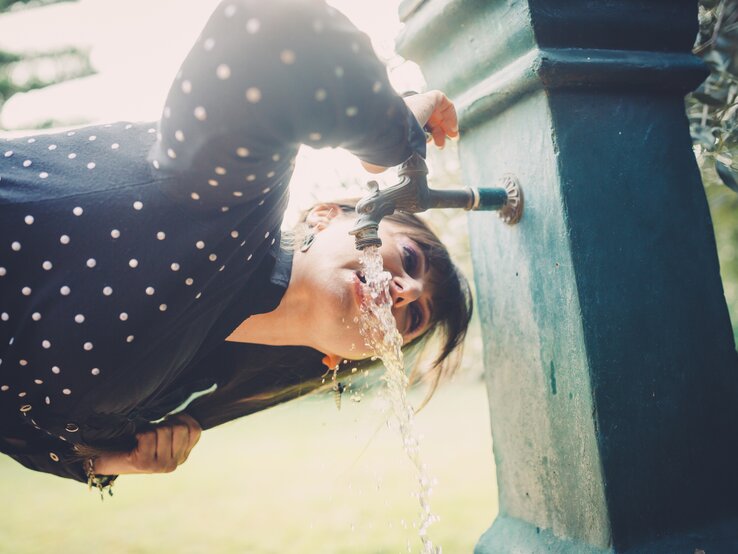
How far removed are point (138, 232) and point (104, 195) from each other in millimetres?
106

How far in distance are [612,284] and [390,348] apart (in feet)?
1.89

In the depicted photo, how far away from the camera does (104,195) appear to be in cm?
118

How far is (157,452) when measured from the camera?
1.68 metres

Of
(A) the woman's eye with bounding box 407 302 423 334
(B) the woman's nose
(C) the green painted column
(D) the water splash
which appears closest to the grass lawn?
(A) the woman's eye with bounding box 407 302 423 334

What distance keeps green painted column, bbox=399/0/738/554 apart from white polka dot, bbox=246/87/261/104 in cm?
55

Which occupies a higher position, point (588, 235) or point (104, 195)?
point (104, 195)

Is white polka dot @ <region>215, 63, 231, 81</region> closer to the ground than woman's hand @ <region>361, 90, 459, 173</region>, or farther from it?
farther from it

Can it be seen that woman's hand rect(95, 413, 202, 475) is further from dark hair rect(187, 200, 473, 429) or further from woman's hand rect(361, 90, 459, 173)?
woman's hand rect(361, 90, 459, 173)

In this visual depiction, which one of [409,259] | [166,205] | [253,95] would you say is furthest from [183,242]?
[409,259]

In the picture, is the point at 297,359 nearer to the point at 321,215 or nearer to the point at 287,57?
the point at 321,215

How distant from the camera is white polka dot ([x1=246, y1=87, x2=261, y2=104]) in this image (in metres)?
0.90

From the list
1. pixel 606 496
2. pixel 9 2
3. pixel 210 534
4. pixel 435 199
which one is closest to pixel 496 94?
pixel 435 199

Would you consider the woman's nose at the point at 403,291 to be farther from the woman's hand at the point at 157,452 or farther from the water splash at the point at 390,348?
the woman's hand at the point at 157,452

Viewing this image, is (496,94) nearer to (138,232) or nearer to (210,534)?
(138,232)
